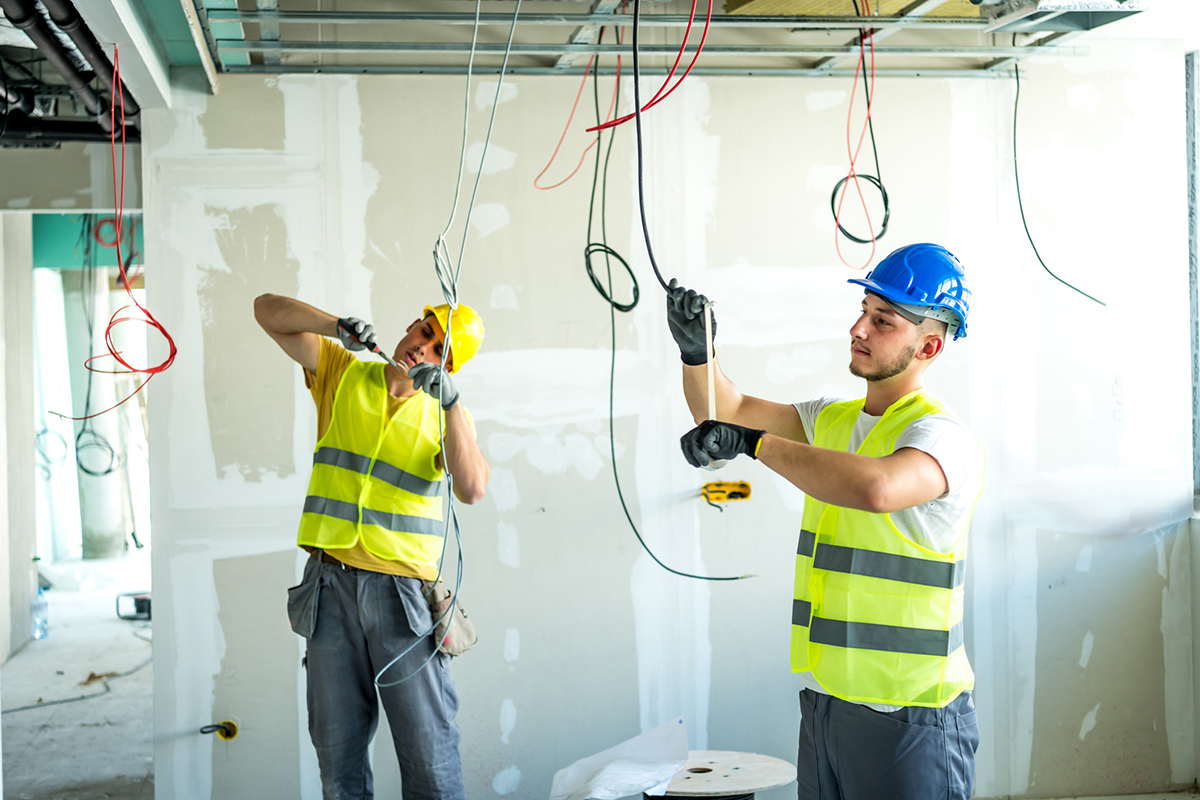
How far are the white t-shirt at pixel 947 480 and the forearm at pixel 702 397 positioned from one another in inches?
17.3

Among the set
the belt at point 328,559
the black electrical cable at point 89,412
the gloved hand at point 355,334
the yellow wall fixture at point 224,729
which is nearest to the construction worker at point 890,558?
the gloved hand at point 355,334

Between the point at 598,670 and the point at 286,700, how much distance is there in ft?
3.26

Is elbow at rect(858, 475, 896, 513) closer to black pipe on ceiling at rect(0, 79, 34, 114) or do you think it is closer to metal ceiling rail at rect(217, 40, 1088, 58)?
metal ceiling rail at rect(217, 40, 1088, 58)

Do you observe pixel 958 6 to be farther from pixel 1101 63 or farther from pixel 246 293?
pixel 246 293

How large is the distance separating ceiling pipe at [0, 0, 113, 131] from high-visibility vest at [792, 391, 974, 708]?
7.25 ft

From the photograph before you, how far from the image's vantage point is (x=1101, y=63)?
10.3 ft

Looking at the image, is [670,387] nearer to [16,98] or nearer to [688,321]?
[688,321]

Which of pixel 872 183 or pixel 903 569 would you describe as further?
pixel 872 183

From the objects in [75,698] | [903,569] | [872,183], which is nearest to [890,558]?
[903,569]

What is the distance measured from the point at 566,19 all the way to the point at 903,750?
79.2 inches

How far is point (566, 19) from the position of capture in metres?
2.50

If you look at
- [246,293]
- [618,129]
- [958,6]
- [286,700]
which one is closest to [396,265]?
[246,293]

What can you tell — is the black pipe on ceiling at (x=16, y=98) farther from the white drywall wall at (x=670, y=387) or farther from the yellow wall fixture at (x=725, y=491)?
the yellow wall fixture at (x=725, y=491)

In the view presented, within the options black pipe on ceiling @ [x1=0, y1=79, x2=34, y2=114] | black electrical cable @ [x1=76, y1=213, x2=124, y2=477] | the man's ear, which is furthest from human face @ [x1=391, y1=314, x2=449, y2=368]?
black electrical cable @ [x1=76, y1=213, x2=124, y2=477]
